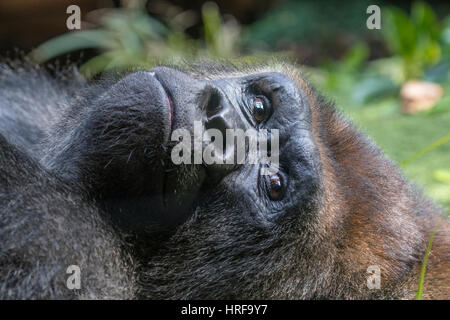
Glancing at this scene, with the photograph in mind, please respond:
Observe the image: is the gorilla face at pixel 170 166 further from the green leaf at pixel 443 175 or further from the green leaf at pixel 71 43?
the green leaf at pixel 71 43

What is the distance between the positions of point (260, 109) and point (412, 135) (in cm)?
313

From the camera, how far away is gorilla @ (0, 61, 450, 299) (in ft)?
8.30

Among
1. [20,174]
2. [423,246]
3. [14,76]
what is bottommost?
[423,246]

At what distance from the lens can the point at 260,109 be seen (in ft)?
9.31

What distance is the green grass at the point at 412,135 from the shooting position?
4660 millimetres

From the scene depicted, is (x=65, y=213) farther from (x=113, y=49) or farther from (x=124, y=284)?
(x=113, y=49)

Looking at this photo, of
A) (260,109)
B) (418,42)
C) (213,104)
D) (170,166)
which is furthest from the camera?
(418,42)

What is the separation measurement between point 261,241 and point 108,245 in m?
0.63

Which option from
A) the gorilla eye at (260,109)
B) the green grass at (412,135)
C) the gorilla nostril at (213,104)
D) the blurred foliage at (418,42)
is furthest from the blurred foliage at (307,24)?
the gorilla nostril at (213,104)

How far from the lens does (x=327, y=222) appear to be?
2705mm

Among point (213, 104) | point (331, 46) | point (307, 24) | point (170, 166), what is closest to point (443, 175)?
point (213, 104)

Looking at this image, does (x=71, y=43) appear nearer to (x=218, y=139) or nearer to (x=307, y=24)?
(x=307, y=24)

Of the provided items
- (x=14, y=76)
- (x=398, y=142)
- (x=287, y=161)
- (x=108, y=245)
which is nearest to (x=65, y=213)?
(x=108, y=245)

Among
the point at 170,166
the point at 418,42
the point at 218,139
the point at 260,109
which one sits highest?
the point at 418,42
